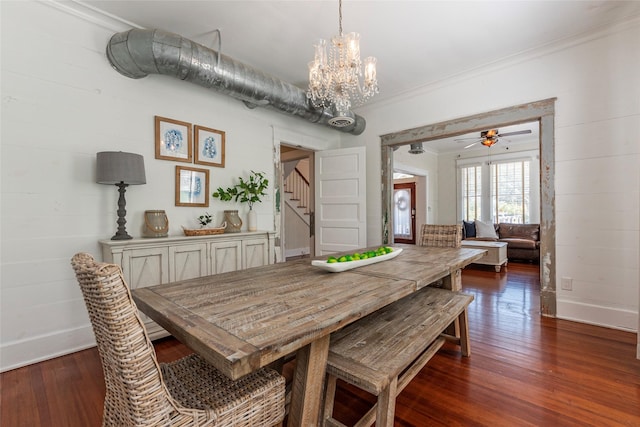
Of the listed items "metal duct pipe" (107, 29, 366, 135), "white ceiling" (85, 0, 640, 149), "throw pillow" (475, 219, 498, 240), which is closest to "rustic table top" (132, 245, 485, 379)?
"metal duct pipe" (107, 29, 366, 135)

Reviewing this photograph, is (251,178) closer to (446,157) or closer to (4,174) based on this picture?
(4,174)

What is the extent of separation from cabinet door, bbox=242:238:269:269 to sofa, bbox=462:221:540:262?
5.12 m

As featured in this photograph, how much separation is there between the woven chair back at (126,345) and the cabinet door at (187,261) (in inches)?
65.7

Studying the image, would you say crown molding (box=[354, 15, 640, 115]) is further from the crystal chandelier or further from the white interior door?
the crystal chandelier

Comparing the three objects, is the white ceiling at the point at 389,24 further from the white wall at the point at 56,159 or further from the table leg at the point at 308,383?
the table leg at the point at 308,383

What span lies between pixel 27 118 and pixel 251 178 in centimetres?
191

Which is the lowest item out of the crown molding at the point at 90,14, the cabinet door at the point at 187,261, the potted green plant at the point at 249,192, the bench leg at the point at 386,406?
the bench leg at the point at 386,406

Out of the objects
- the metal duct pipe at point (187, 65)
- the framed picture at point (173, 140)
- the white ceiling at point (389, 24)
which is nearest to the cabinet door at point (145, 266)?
the framed picture at point (173, 140)

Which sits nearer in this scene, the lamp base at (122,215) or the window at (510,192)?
the lamp base at (122,215)

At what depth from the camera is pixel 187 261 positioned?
2.54m

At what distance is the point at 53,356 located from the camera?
7.03 ft

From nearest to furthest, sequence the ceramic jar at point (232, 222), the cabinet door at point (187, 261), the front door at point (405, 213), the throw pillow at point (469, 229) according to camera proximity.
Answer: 1. the cabinet door at point (187, 261)
2. the ceramic jar at point (232, 222)
3. the throw pillow at point (469, 229)
4. the front door at point (405, 213)

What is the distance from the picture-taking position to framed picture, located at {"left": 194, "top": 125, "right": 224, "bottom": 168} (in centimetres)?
302

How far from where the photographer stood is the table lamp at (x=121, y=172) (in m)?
2.18
